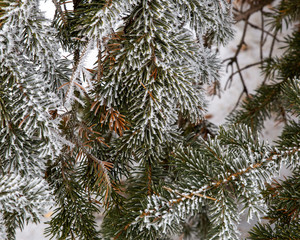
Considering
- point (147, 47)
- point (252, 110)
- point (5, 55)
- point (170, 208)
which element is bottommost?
point (170, 208)

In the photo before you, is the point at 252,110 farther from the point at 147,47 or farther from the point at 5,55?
the point at 5,55

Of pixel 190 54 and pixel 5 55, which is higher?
pixel 190 54

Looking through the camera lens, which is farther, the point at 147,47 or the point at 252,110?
the point at 252,110

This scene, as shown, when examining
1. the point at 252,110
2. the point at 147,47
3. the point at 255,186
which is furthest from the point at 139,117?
the point at 252,110

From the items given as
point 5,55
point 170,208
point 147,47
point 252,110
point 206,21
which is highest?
point 252,110

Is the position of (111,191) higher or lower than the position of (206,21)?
lower

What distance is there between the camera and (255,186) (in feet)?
1.63

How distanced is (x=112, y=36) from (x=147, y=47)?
0.08 m

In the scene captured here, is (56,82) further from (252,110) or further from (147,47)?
(252,110)

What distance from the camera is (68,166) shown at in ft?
1.96

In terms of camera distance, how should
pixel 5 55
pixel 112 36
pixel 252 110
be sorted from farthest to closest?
1. pixel 252 110
2. pixel 112 36
3. pixel 5 55

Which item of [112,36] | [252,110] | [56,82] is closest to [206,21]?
[112,36]

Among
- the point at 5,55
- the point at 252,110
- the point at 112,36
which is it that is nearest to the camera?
the point at 5,55

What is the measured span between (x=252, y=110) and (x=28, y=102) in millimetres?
759
